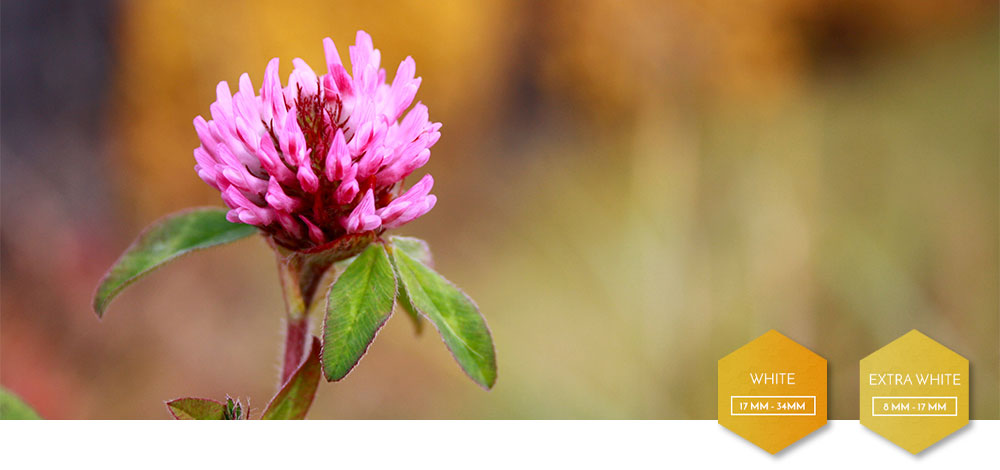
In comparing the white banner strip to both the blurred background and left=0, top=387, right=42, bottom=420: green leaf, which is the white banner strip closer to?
left=0, top=387, right=42, bottom=420: green leaf

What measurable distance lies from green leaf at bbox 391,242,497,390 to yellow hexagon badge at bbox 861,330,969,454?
18.5 inches

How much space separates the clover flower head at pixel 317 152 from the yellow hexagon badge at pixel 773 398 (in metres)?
0.45

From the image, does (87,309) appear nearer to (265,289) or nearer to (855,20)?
(265,289)

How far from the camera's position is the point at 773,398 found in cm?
83

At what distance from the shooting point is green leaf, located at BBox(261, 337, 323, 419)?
0.60 metres

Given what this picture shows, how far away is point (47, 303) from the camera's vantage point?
5.65ft

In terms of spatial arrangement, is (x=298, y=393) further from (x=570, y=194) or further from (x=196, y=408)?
(x=570, y=194)

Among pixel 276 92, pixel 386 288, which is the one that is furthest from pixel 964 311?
pixel 276 92

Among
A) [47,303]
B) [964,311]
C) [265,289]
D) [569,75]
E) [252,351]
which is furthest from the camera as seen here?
[569,75]

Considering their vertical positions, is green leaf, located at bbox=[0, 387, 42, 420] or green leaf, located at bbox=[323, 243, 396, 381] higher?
green leaf, located at bbox=[323, 243, 396, 381]

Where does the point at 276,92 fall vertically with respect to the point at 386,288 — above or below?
above

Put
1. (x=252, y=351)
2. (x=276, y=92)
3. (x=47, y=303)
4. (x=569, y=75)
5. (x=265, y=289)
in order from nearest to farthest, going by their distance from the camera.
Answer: (x=276, y=92) < (x=47, y=303) < (x=252, y=351) < (x=265, y=289) < (x=569, y=75)

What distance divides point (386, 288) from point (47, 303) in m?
1.46

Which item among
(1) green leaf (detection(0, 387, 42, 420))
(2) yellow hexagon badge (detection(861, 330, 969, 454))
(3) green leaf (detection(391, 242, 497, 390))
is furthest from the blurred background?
(3) green leaf (detection(391, 242, 497, 390))
